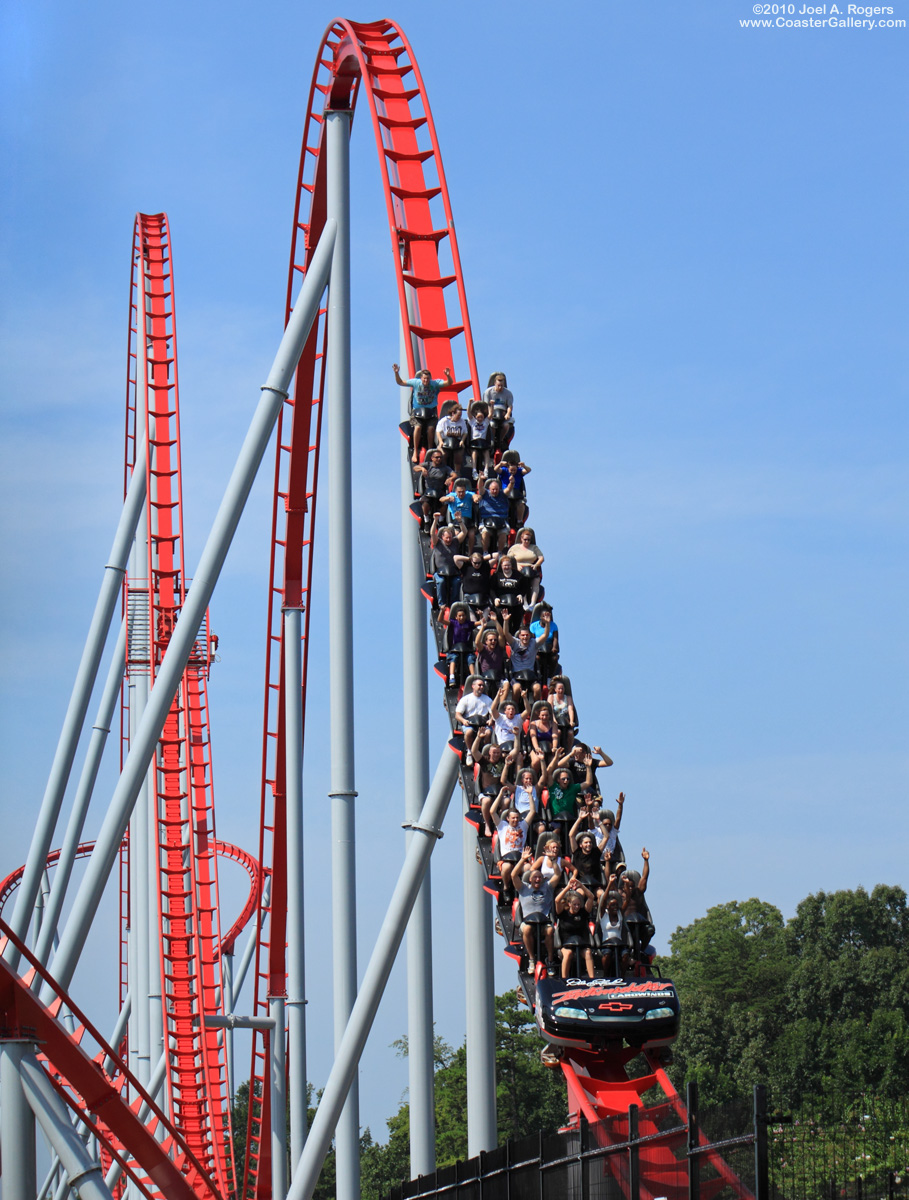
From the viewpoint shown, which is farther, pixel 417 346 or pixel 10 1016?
pixel 417 346

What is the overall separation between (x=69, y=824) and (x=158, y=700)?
4607mm

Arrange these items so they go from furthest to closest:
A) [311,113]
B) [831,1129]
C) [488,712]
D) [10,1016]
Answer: [311,113] → [488,712] → [10,1016] → [831,1129]

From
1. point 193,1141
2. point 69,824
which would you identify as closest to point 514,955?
point 69,824

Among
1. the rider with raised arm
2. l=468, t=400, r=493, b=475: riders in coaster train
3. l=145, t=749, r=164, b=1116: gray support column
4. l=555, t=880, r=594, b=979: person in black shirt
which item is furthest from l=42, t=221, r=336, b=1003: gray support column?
l=145, t=749, r=164, b=1116: gray support column

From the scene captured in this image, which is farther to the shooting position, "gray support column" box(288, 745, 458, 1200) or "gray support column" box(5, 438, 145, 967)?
"gray support column" box(5, 438, 145, 967)

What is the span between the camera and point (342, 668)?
1096 centimetres

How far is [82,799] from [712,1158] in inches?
387

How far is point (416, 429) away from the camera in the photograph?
1073cm

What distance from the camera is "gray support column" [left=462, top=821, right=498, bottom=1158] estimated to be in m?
9.55

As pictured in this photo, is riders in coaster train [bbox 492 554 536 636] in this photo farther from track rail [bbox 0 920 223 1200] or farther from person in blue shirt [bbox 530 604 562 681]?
track rail [bbox 0 920 223 1200]

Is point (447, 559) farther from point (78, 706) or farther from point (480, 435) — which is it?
point (78, 706)

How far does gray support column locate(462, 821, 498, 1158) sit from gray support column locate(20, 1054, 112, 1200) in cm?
397

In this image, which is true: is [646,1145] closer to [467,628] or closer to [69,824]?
[467,628]

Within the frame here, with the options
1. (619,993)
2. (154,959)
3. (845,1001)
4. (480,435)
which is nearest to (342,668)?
(480,435)
